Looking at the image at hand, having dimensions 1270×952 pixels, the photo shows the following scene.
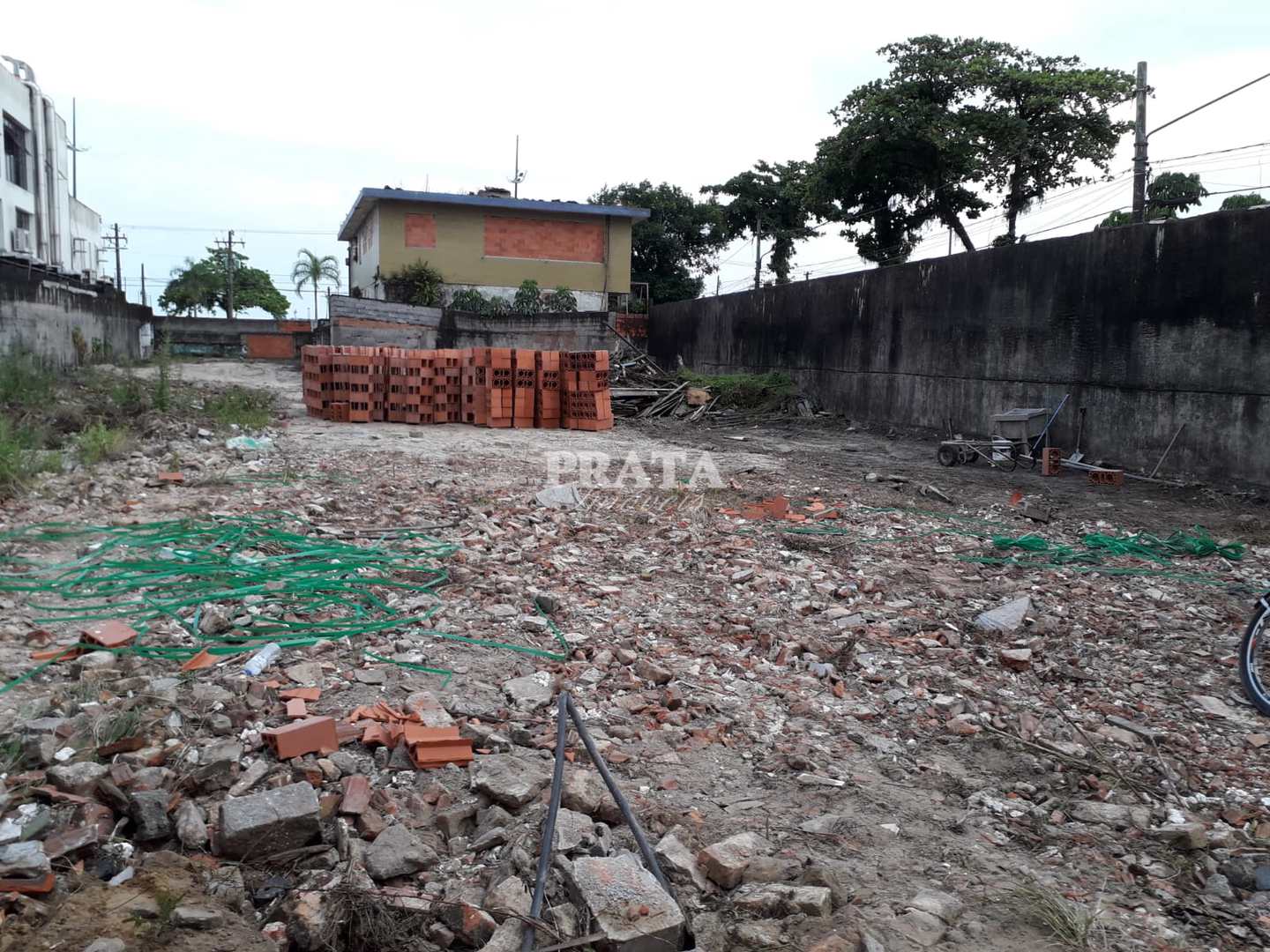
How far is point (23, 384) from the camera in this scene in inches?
436

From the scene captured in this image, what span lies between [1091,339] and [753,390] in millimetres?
7670

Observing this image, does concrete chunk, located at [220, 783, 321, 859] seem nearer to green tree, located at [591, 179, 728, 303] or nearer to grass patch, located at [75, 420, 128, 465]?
grass patch, located at [75, 420, 128, 465]

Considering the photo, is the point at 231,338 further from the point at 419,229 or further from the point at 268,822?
the point at 268,822

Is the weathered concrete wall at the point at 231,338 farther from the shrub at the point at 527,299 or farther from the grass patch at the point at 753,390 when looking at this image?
the grass patch at the point at 753,390

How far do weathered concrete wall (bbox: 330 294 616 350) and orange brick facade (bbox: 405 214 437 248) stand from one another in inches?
299

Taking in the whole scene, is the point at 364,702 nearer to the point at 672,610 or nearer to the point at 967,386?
the point at 672,610

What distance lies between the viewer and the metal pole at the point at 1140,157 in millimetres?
14125

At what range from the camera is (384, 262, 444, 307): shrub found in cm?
2591

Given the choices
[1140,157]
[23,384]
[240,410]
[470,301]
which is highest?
[1140,157]

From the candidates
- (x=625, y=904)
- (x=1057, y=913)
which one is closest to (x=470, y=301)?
(x=625, y=904)

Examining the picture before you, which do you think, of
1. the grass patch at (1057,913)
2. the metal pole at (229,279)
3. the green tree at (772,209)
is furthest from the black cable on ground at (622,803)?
the metal pole at (229,279)

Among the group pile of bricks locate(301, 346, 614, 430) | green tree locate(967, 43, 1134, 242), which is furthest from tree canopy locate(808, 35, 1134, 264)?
pile of bricks locate(301, 346, 614, 430)

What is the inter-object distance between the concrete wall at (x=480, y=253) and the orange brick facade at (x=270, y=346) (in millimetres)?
11832

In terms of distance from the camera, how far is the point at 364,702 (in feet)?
12.5
